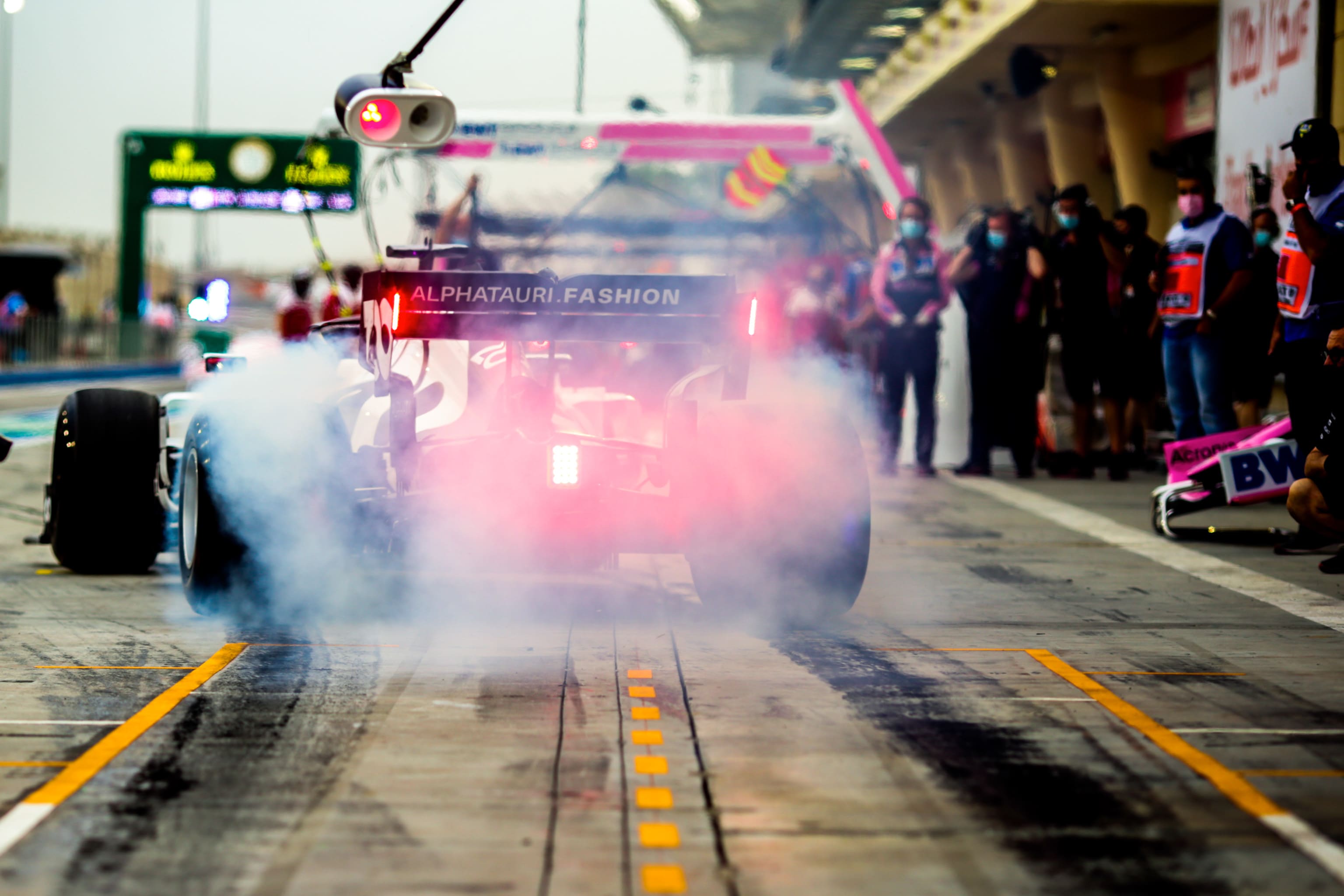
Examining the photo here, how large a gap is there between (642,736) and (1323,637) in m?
3.04

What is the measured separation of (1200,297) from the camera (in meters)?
9.70

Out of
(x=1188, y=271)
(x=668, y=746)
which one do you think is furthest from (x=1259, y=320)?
(x=668, y=746)

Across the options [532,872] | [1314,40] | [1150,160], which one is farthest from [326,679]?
[1150,160]

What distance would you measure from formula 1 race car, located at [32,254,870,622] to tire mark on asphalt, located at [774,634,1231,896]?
0.88 meters

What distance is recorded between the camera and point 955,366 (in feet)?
46.4

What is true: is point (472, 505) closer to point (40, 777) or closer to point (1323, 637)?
point (40, 777)

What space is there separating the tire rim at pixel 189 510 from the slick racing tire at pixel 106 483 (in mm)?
549

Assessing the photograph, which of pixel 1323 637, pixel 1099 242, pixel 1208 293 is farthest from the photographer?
pixel 1099 242

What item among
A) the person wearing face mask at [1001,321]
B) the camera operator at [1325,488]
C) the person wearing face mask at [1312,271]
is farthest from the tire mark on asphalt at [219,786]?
the person wearing face mask at [1001,321]

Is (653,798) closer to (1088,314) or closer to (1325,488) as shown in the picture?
(1325,488)

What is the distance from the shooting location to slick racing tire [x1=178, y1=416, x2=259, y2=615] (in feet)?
21.0

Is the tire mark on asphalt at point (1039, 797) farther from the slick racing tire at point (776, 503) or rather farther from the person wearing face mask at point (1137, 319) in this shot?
the person wearing face mask at point (1137, 319)

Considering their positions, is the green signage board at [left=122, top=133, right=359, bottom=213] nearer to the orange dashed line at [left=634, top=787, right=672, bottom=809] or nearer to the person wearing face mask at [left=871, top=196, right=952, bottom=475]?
the person wearing face mask at [left=871, top=196, right=952, bottom=475]

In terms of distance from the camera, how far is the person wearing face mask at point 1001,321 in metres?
12.6
